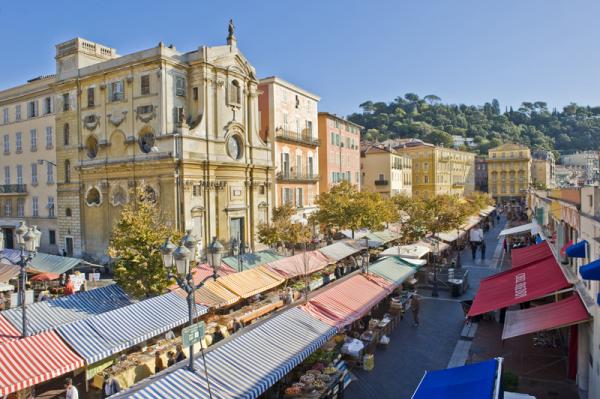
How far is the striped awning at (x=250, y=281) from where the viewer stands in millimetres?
19391

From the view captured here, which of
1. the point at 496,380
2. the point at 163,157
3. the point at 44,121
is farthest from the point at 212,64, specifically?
the point at 496,380

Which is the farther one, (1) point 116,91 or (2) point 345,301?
(1) point 116,91

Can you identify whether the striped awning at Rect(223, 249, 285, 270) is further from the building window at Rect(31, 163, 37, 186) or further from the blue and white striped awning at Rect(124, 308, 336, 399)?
the building window at Rect(31, 163, 37, 186)

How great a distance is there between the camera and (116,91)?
33000mm

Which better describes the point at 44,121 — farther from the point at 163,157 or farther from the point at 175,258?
the point at 175,258

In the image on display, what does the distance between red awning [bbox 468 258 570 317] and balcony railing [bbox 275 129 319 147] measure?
86.0ft

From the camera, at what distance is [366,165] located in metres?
68.2

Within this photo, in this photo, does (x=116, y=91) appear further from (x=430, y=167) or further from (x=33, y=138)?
(x=430, y=167)

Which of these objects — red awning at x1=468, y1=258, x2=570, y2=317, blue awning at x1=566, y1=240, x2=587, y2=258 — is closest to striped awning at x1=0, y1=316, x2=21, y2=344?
red awning at x1=468, y1=258, x2=570, y2=317

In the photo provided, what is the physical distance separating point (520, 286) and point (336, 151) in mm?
38441

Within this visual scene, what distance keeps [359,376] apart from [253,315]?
17.5 feet

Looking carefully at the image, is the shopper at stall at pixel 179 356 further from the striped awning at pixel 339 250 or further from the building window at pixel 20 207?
the building window at pixel 20 207

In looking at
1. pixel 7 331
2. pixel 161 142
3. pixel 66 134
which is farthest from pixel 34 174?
pixel 7 331

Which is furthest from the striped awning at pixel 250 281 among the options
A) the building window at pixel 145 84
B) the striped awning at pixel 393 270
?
the building window at pixel 145 84
